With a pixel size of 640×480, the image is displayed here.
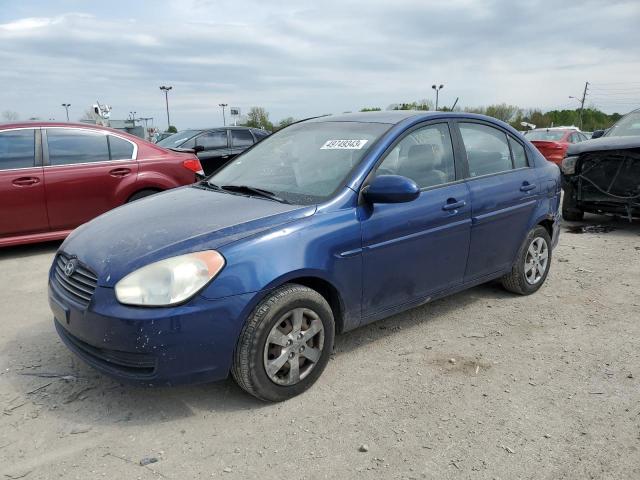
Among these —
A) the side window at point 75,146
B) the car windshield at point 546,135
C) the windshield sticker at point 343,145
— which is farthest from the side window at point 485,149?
the car windshield at point 546,135

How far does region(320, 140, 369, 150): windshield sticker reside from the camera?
3.56 m

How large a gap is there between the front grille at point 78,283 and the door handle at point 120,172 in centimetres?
349

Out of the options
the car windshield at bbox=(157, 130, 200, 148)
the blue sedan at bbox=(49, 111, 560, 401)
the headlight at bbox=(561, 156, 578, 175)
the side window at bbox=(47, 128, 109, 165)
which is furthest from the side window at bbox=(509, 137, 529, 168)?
the car windshield at bbox=(157, 130, 200, 148)

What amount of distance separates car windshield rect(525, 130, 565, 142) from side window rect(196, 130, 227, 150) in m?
8.21

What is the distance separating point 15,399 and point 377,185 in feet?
7.86

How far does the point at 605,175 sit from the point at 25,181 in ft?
24.3

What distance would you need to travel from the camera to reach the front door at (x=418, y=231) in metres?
3.32

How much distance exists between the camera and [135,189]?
6551 millimetres

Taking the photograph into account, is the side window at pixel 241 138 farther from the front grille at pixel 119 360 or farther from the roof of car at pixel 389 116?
the front grille at pixel 119 360

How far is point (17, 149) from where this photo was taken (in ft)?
19.8

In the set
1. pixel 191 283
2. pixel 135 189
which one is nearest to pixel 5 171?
pixel 135 189

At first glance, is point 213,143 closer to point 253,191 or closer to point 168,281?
point 253,191

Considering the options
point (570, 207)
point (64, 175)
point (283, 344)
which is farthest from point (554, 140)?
point (283, 344)

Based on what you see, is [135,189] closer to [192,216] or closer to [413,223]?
[192,216]
